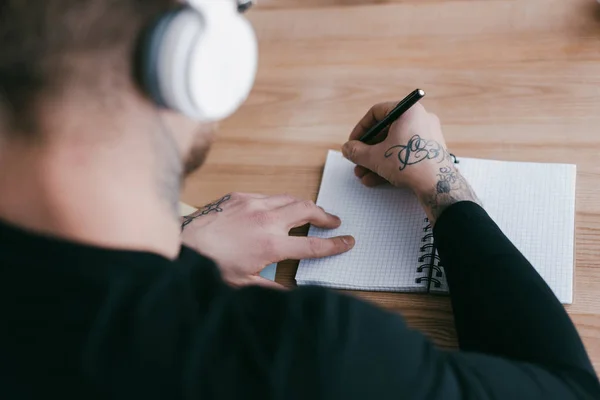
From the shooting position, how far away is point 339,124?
1.03 meters

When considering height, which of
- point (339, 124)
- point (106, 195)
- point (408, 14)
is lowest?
point (106, 195)

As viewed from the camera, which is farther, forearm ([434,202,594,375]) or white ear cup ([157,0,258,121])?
forearm ([434,202,594,375])

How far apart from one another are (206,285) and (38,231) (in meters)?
0.14

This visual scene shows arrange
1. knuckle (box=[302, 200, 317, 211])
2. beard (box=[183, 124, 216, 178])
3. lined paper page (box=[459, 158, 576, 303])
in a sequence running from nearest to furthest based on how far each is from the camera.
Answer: beard (box=[183, 124, 216, 178]) < lined paper page (box=[459, 158, 576, 303]) < knuckle (box=[302, 200, 317, 211])

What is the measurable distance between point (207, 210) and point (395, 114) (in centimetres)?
29

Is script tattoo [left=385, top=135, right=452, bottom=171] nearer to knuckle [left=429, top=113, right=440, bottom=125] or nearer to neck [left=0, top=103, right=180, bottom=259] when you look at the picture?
knuckle [left=429, top=113, right=440, bottom=125]

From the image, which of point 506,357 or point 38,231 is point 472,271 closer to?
point 506,357

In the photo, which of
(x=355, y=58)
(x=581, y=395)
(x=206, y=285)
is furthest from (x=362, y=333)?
(x=355, y=58)

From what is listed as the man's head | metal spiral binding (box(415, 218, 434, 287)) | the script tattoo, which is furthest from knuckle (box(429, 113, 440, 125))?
the man's head

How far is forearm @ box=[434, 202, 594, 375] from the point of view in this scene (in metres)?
0.67

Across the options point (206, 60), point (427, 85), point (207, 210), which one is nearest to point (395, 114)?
point (427, 85)

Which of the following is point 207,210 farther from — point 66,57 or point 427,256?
point 66,57

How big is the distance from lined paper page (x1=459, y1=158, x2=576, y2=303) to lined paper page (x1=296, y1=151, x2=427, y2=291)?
0.10 meters

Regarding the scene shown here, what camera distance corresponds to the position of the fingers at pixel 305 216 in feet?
2.90
